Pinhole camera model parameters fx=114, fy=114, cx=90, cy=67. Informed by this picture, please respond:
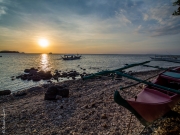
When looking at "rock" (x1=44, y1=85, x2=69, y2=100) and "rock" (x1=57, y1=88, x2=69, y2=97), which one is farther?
"rock" (x1=57, y1=88, x2=69, y2=97)

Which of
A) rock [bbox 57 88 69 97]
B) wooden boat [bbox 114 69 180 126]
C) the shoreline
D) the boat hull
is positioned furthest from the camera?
rock [bbox 57 88 69 97]

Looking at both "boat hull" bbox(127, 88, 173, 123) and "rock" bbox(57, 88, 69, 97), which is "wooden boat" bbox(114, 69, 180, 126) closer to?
"boat hull" bbox(127, 88, 173, 123)

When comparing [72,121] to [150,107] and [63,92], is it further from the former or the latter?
[63,92]

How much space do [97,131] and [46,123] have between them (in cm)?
338

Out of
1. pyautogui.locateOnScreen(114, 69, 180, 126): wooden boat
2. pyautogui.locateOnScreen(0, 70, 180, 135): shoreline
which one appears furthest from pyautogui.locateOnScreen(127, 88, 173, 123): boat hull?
pyautogui.locateOnScreen(0, 70, 180, 135): shoreline

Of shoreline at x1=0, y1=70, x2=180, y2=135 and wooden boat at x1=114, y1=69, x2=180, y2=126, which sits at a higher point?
wooden boat at x1=114, y1=69, x2=180, y2=126

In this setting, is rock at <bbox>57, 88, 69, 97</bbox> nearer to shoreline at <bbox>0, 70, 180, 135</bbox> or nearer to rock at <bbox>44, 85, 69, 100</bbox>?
rock at <bbox>44, 85, 69, 100</bbox>

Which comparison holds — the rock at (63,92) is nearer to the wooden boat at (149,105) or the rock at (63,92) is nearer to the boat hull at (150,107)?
the wooden boat at (149,105)

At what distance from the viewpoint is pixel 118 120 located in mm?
6344

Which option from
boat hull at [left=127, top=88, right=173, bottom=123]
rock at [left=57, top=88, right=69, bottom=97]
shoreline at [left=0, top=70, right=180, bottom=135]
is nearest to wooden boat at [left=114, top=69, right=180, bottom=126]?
boat hull at [left=127, top=88, right=173, bottom=123]

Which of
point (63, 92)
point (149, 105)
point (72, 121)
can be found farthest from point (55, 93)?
point (149, 105)

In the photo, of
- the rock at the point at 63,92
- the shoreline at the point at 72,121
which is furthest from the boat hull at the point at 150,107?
the rock at the point at 63,92

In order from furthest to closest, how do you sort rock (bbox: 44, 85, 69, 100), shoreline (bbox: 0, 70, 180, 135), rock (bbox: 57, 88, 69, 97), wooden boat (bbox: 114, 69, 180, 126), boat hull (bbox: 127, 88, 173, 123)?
1. rock (bbox: 57, 88, 69, 97)
2. rock (bbox: 44, 85, 69, 100)
3. shoreline (bbox: 0, 70, 180, 135)
4. boat hull (bbox: 127, 88, 173, 123)
5. wooden boat (bbox: 114, 69, 180, 126)

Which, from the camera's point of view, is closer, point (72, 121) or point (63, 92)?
point (72, 121)
